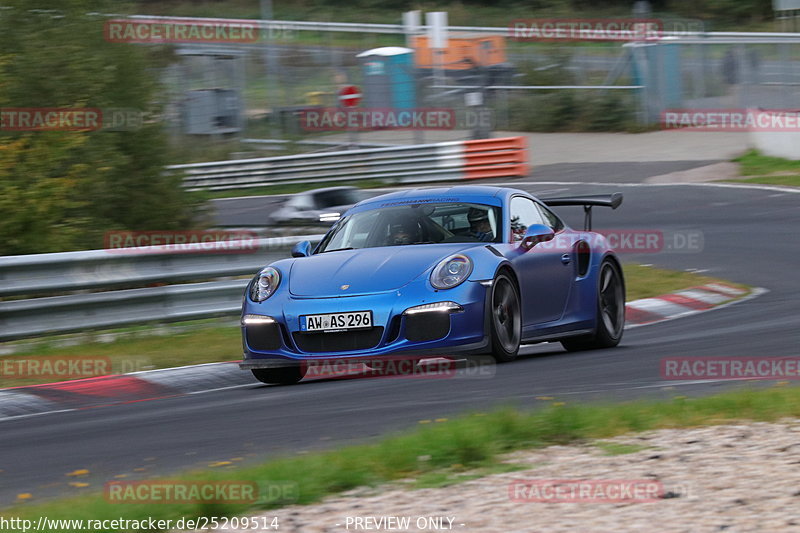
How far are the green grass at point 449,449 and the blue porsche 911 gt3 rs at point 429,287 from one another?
2002 millimetres

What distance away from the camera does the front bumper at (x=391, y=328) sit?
810cm

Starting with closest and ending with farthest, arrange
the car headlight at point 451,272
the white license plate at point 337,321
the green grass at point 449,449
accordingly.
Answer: the green grass at point 449,449
the white license plate at point 337,321
the car headlight at point 451,272

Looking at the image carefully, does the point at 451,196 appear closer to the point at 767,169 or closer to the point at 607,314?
the point at 607,314

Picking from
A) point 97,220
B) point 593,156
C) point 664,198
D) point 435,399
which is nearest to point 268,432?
point 435,399

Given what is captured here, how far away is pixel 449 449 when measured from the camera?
5.38m

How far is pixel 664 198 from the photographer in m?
22.4

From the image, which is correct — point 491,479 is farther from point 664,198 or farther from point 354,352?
point 664,198
